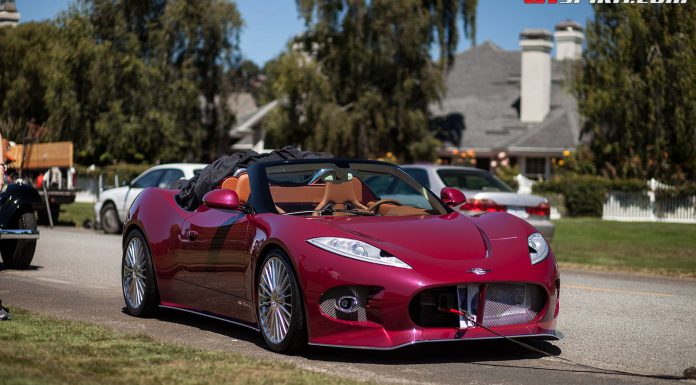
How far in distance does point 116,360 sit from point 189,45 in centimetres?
4888

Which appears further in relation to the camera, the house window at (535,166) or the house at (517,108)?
the house window at (535,166)

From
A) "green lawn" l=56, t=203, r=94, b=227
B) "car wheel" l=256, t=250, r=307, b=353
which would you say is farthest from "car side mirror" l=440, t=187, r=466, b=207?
"green lawn" l=56, t=203, r=94, b=227

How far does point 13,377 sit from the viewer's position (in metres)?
6.20

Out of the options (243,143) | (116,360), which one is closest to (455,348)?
(116,360)

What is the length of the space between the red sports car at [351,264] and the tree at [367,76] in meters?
40.1

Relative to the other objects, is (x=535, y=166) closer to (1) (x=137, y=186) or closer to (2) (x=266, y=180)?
(1) (x=137, y=186)

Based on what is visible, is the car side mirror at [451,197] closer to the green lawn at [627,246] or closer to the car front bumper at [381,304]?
the car front bumper at [381,304]

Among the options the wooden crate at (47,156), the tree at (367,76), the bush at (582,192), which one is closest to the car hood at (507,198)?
the wooden crate at (47,156)

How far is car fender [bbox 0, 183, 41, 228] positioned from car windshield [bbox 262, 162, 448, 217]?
17.6ft

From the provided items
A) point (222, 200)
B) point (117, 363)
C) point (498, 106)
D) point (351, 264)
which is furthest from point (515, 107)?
point (117, 363)

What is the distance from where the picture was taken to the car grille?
739 cm

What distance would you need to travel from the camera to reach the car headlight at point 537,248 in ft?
26.0

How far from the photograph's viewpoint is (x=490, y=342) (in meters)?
8.52

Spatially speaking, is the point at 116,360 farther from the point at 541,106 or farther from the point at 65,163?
the point at 541,106
